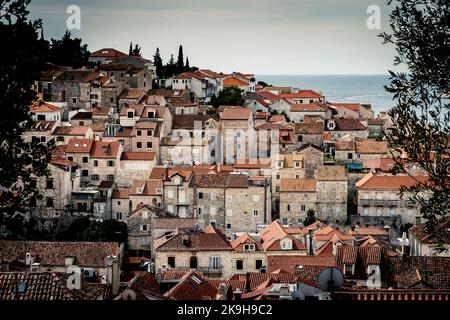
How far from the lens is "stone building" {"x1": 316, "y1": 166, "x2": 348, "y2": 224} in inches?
1513

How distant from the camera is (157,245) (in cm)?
2997

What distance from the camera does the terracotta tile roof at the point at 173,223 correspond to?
32.5 meters

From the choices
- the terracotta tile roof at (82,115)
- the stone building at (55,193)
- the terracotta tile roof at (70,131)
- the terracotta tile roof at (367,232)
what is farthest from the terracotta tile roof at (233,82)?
the terracotta tile roof at (367,232)

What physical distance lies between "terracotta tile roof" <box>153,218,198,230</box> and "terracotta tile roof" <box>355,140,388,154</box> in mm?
15043

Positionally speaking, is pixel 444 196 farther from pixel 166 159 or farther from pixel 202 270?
pixel 166 159

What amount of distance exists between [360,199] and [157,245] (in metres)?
12.1

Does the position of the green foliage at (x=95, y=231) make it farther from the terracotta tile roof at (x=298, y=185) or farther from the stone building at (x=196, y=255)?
the terracotta tile roof at (x=298, y=185)

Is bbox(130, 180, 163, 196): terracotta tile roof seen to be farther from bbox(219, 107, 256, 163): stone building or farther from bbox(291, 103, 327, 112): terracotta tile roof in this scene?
bbox(291, 103, 327, 112): terracotta tile roof

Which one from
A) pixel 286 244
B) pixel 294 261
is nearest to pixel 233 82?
pixel 286 244

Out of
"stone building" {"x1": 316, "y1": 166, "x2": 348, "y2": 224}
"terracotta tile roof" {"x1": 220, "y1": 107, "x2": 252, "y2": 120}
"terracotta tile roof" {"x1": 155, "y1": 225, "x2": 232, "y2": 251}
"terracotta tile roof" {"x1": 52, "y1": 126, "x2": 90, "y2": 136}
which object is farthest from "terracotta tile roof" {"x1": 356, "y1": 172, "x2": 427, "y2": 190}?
"terracotta tile roof" {"x1": 52, "y1": 126, "x2": 90, "y2": 136}

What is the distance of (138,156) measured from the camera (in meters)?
40.5

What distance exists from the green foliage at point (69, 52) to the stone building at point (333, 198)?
1141 inches

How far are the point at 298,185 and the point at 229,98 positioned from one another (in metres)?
21.5

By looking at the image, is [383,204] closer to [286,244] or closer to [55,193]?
[286,244]
